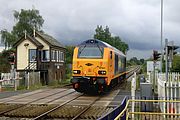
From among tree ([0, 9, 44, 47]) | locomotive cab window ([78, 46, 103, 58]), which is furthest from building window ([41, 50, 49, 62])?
tree ([0, 9, 44, 47])

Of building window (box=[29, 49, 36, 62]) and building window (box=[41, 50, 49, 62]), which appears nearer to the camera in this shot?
building window (box=[29, 49, 36, 62])

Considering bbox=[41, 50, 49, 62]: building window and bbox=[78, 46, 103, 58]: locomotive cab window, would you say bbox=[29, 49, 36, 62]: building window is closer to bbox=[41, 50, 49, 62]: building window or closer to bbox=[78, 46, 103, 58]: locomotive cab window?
bbox=[41, 50, 49, 62]: building window

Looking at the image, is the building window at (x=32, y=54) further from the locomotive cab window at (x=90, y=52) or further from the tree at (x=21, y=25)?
the tree at (x=21, y=25)

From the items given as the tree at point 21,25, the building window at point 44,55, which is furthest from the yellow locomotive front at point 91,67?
the tree at point 21,25

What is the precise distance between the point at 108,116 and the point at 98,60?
1585 cm

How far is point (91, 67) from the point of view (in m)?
22.0

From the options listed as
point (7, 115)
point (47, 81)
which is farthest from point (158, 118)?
point (47, 81)

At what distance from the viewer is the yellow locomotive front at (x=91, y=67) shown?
21.9m

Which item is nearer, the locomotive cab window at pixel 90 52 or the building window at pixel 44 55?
the locomotive cab window at pixel 90 52

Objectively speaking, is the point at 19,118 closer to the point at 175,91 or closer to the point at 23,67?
Result: the point at 175,91

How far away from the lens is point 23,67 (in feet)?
144

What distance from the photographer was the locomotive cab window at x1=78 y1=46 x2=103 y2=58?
22459 millimetres

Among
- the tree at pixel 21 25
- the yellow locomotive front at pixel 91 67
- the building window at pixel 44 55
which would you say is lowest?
the yellow locomotive front at pixel 91 67

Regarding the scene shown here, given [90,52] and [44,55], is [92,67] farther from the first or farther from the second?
[44,55]
